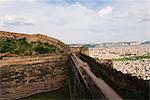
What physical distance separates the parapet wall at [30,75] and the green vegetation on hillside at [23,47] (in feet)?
7.52

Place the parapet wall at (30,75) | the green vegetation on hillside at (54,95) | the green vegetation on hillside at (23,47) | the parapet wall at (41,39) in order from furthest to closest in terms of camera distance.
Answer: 1. the parapet wall at (41,39)
2. the green vegetation on hillside at (23,47)
3. the green vegetation on hillside at (54,95)
4. the parapet wall at (30,75)

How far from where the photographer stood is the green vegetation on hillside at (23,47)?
34.3 m

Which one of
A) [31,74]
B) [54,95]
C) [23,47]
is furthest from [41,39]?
[54,95]

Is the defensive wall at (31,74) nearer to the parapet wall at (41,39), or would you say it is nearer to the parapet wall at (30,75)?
the parapet wall at (30,75)

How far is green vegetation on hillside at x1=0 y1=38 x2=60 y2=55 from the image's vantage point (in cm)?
3428

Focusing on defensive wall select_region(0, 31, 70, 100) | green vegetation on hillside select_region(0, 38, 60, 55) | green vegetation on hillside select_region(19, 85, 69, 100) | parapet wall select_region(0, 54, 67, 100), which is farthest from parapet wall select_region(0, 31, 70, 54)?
green vegetation on hillside select_region(19, 85, 69, 100)

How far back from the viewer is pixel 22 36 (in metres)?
40.7

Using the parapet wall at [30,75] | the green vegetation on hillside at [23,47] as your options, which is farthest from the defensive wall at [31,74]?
the green vegetation on hillside at [23,47]

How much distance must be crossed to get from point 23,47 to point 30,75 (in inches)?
247

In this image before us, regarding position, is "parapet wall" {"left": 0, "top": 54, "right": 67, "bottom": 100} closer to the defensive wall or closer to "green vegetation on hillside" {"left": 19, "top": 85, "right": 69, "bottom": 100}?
the defensive wall

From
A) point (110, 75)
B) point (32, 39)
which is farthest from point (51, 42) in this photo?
point (110, 75)

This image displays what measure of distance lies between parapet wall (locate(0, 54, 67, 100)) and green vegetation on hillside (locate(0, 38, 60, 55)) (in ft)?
7.52

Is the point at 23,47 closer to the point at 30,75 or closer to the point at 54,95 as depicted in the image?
the point at 30,75

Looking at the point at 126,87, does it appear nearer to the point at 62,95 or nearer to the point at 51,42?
the point at 62,95
